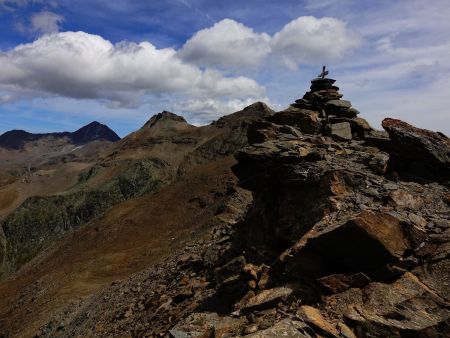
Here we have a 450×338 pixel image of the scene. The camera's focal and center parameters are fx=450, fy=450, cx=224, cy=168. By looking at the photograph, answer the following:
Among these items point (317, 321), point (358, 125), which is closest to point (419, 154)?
point (358, 125)

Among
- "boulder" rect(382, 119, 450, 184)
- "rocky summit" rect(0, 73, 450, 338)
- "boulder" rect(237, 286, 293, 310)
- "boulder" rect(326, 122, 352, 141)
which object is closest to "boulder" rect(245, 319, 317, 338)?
"rocky summit" rect(0, 73, 450, 338)

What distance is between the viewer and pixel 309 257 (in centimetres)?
1546

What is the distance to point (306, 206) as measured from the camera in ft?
63.6

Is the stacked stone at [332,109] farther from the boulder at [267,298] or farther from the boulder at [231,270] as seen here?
the boulder at [267,298]

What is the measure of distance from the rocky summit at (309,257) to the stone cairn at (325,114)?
0.25 ft

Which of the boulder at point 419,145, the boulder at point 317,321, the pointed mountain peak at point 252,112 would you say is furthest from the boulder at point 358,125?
the pointed mountain peak at point 252,112

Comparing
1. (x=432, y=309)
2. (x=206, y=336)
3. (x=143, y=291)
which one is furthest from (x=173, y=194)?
(x=432, y=309)

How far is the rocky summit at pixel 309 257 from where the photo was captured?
13148 millimetres

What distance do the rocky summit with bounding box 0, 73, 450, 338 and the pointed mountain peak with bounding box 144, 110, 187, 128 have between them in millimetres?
85720

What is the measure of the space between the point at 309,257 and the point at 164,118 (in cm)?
10829

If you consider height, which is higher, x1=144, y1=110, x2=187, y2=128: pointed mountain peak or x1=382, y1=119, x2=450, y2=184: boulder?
x1=144, y1=110, x2=187, y2=128: pointed mountain peak

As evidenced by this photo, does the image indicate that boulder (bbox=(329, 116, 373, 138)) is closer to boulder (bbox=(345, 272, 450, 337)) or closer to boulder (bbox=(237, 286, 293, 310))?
boulder (bbox=(345, 272, 450, 337))

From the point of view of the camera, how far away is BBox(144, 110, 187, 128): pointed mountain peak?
11988cm

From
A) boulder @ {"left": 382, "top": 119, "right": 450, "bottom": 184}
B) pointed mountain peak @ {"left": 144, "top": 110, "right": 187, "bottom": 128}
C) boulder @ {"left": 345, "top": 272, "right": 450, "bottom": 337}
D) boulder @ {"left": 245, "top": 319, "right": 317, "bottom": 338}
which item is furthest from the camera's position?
pointed mountain peak @ {"left": 144, "top": 110, "right": 187, "bottom": 128}
